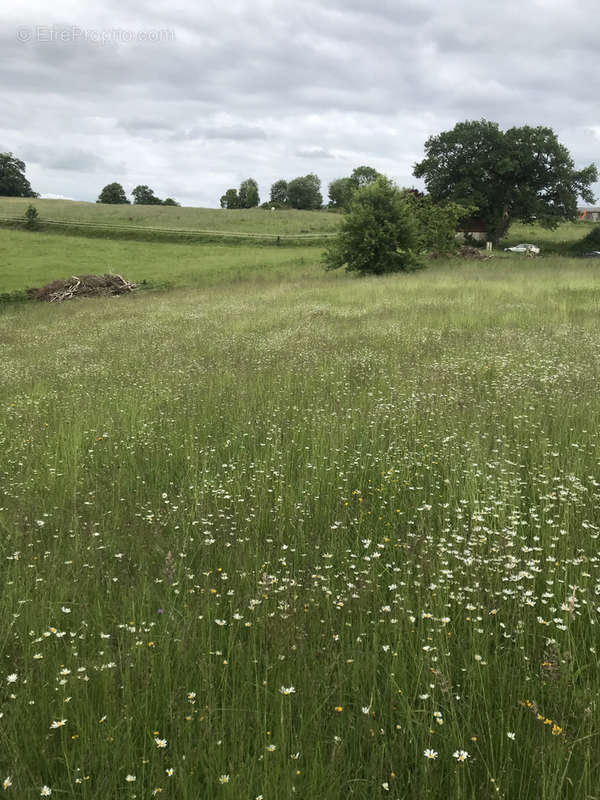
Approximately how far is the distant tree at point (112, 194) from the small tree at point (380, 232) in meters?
112

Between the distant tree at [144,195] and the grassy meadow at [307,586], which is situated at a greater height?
the distant tree at [144,195]

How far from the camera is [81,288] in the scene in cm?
3456

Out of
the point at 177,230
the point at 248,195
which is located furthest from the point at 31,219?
the point at 248,195

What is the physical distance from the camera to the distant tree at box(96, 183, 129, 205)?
129625mm

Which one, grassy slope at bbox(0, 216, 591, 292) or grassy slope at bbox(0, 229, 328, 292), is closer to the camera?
grassy slope at bbox(0, 229, 328, 292)

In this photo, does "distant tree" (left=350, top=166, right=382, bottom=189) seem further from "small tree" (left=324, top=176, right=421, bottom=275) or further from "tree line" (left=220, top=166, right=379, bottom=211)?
"small tree" (left=324, top=176, right=421, bottom=275)

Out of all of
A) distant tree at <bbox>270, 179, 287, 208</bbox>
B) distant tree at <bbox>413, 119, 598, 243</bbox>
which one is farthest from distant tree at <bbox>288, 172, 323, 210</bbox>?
distant tree at <bbox>413, 119, 598, 243</bbox>

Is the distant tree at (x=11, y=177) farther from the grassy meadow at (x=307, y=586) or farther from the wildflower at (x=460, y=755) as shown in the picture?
the wildflower at (x=460, y=755)

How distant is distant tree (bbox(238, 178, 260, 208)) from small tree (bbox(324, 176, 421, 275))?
116407 millimetres

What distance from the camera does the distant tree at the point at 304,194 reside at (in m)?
137

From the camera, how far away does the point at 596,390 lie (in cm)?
817

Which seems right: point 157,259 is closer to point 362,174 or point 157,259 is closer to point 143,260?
point 143,260

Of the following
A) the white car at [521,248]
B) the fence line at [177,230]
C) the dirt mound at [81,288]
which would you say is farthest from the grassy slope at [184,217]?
the dirt mound at [81,288]

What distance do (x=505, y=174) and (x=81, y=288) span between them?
50.0 m
